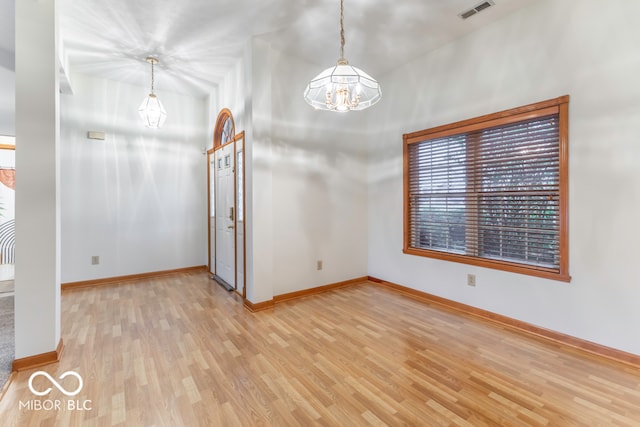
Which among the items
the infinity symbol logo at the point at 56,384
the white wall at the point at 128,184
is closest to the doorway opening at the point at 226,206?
the white wall at the point at 128,184

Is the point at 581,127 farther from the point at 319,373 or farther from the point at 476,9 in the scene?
the point at 319,373

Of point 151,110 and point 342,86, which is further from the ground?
point 151,110

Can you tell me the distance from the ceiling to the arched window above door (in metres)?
0.63

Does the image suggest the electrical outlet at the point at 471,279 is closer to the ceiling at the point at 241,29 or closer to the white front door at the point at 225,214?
the ceiling at the point at 241,29

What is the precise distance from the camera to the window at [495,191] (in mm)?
2529

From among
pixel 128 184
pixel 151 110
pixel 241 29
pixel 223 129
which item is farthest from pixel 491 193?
pixel 128 184

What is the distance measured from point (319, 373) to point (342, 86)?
2.13 m

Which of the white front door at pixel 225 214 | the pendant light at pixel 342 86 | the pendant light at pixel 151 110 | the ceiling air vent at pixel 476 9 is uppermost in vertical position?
the ceiling air vent at pixel 476 9

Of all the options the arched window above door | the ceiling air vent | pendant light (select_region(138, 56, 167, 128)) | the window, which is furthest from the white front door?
the ceiling air vent

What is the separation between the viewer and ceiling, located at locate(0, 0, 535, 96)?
2.63 metres

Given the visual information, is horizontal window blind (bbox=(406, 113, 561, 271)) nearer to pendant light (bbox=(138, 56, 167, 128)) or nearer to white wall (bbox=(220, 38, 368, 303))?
white wall (bbox=(220, 38, 368, 303))

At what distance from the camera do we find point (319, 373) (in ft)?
6.72

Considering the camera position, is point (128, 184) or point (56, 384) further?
point (128, 184)

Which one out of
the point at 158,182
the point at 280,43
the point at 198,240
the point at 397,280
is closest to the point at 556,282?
the point at 397,280
